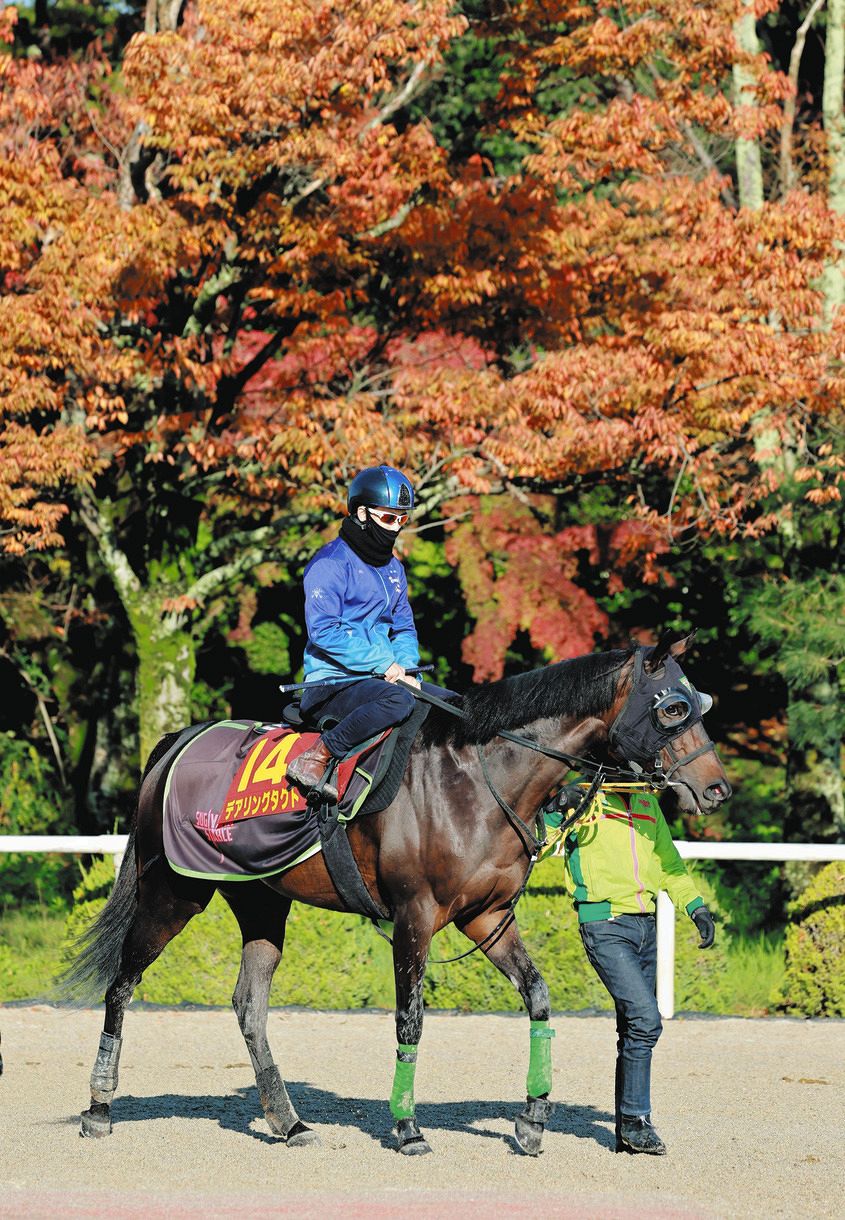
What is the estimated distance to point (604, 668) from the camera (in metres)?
6.02

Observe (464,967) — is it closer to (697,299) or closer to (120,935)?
(120,935)

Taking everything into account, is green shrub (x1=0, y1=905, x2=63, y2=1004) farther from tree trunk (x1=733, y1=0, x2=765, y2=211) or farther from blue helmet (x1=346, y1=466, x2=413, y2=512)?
tree trunk (x1=733, y1=0, x2=765, y2=211)

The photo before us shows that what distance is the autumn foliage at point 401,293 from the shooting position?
38.2ft

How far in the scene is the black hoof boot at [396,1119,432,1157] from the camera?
6047 millimetres

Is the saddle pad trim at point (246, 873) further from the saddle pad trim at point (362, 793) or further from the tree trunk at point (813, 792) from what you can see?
the tree trunk at point (813, 792)

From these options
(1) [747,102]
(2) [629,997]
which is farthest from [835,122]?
(2) [629,997]

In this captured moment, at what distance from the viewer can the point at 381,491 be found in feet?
21.0

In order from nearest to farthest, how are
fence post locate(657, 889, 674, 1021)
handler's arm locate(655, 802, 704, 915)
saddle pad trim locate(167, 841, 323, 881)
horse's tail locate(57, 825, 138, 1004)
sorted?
handler's arm locate(655, 802, 704, 915), saddle pad trim locate(167, 841, 323, 881), horse's tail locate(57, 825, 138, 1004), fence post locate(657, 889, 674, 1021)

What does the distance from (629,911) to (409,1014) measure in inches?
37.8

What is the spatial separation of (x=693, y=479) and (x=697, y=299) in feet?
5.56

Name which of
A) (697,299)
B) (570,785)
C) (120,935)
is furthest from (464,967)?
(697,299)

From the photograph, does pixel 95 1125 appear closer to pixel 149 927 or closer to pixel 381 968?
pixel 149 927

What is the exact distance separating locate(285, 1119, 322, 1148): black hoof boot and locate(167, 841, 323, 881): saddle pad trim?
40.2 inches

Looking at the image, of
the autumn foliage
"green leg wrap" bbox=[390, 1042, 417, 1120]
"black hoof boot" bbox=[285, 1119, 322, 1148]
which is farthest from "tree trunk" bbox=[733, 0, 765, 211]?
"black hoof boot" bbox=[285, 1119, 322, 1148]
